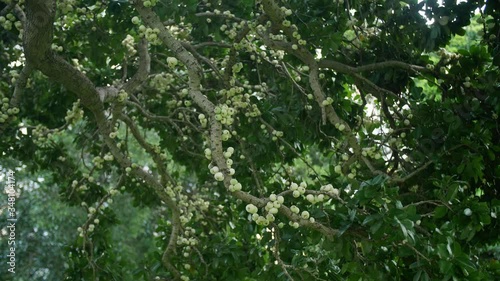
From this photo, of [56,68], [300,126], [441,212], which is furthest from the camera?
[300,126]

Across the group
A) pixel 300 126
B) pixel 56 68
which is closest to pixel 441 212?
pixel 300 126

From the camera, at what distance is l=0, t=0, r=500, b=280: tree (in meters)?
2.52

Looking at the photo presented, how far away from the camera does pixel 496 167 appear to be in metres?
3.06

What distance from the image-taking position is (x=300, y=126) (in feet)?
12.3

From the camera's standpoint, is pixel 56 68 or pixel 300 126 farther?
pixel 300 126

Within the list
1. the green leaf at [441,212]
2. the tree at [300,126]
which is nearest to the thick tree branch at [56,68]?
the tree at [300,126]

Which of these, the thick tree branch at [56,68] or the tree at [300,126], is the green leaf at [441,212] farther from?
the thick tree branch at [56,68]

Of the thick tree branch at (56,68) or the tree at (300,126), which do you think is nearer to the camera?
the tree at (300,126)

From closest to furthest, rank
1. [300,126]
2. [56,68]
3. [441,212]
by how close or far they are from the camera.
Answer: [441,212], [56,68], [300,126]

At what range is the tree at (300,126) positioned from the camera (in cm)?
252

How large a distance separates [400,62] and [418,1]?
308mm

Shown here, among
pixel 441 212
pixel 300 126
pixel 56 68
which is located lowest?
pixel 441 212

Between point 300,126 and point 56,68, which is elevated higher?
point 56,68

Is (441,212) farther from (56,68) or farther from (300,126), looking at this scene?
(56,68)
